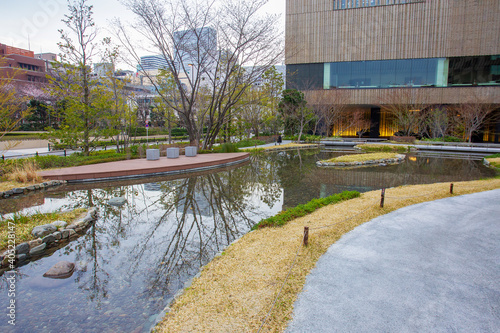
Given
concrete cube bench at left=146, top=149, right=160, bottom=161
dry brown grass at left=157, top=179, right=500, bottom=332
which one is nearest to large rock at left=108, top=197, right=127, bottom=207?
dry brown grass at left=157, top=179, right=500, bottom=332

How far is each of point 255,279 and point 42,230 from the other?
4.70m

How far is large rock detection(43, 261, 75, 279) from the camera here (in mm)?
4781

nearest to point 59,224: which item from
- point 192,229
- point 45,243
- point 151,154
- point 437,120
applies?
point 45,243

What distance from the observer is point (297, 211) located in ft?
23.7

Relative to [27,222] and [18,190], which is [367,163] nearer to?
[27,222]

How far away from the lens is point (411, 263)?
15.3 ft

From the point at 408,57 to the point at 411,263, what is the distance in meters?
35.9

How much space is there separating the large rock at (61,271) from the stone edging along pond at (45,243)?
2.70 feet

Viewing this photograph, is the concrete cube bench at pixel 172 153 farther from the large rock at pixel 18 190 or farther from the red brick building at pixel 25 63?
the red brick building at pixel 25 63

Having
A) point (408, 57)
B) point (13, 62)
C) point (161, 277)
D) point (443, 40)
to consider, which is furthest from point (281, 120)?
point (13, 62)

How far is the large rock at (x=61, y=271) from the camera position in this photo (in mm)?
4781

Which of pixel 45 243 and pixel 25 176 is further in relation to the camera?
pixel 25 176

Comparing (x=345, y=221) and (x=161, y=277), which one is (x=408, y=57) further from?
(x=161, y=277)

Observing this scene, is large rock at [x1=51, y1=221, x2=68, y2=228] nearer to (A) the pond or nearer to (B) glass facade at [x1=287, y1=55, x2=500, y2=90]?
(A) the pond
